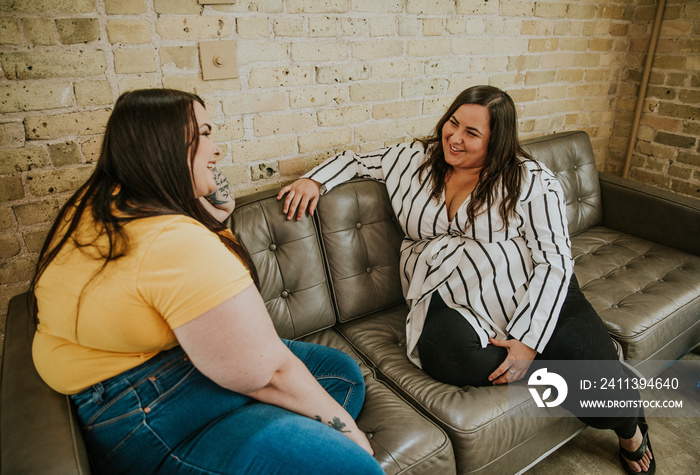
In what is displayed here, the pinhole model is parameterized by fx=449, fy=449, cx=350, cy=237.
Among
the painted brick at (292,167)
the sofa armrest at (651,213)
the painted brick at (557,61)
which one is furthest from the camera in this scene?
the painted brick at (557,61)

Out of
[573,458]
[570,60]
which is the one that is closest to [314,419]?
[573,458]

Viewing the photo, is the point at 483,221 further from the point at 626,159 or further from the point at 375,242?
the point at 626,159

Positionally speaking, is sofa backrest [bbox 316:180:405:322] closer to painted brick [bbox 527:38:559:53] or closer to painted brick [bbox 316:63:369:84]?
painted brick [bbox 316:63:369:84]

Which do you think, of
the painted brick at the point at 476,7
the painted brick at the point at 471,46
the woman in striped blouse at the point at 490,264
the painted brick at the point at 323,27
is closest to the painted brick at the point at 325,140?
the woman in striped blouse at the point at 490,264

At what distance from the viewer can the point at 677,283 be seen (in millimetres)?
1887

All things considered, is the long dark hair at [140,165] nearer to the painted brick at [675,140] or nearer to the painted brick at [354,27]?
the painted brick at [354,27]

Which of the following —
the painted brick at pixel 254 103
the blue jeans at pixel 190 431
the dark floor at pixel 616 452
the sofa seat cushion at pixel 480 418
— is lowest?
the dark floor at pixel 616 452

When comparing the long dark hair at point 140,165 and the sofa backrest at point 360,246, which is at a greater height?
the long dark hair at point 140,165

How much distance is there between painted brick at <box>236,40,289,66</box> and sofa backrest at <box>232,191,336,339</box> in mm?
491

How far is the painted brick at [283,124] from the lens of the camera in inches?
68.5

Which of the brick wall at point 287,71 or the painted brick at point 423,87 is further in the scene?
the painted brick at point 423,87

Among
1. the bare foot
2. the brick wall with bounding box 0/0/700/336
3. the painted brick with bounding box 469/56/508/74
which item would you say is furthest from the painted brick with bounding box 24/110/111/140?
the bare foot

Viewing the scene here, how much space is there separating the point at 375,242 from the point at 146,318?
1033mm

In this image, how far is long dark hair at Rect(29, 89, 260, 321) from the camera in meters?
0.93
